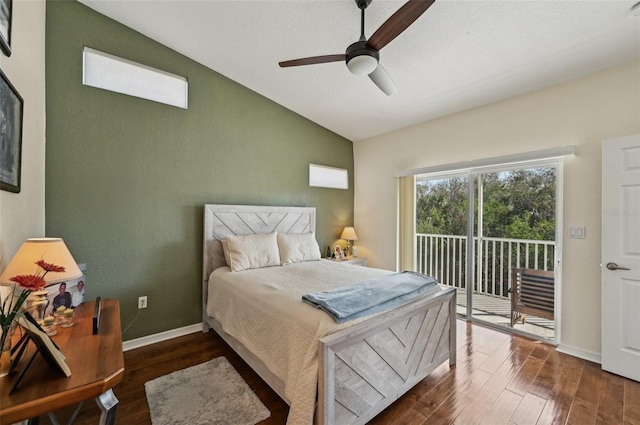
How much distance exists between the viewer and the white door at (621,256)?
2.25 metres

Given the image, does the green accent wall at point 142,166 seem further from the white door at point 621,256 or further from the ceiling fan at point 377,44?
the white door at point 621,256

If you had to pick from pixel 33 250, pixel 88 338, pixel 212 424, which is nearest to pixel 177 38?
pixel 33 250

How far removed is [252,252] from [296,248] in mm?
638

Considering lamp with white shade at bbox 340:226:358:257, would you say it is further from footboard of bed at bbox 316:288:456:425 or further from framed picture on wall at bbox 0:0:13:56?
framed picture on wall at bbox 0:0:13:56

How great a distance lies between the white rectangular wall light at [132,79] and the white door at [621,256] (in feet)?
14.0

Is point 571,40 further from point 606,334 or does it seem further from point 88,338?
point 88,338

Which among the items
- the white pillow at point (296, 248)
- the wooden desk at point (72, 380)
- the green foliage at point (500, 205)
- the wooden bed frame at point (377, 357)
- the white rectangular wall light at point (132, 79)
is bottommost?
the wooden bed frame at point (377, 357)

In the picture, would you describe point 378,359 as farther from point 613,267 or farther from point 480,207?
point 480,207

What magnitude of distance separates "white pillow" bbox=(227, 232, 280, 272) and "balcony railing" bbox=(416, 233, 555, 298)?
7.70 feet

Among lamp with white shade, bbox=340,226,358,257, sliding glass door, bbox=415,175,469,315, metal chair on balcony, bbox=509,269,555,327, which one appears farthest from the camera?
lamp with white shade, bbox=340,226,358,257

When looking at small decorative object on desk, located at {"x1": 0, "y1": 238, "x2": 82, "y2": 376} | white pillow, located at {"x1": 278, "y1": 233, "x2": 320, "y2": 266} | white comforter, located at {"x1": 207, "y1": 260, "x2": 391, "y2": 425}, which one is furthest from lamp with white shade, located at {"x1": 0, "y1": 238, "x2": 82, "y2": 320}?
white pillow, located at {"x1": 278, "y1": 233, "x2": 320, "y2": 266}

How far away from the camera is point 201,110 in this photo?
125 inches

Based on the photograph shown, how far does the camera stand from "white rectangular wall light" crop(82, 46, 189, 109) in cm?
256

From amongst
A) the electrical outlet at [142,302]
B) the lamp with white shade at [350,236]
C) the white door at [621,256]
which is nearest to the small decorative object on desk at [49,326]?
the electrical outlet at [142,302]
